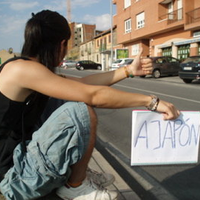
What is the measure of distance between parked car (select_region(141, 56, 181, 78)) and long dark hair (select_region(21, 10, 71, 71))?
1639 cm

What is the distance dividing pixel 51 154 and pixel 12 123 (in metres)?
0.41

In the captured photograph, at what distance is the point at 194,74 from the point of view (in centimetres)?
1270

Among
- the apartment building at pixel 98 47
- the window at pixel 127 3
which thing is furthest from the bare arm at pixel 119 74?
the apartment building at pixel 98 47

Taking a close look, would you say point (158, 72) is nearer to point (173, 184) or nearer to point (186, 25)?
point (186, 25)

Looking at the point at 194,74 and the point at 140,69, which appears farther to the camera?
the point at 194,74

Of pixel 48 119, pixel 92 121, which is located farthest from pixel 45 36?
pixel 92 121

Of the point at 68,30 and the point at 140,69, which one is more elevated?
the point at 68,30

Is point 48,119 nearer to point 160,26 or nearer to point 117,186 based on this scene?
point 117,186

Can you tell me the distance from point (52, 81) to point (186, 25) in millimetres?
22946

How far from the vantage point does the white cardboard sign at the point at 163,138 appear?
6.44 ft

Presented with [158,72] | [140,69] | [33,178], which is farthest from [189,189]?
[158,72]

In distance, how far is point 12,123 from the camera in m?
1.71

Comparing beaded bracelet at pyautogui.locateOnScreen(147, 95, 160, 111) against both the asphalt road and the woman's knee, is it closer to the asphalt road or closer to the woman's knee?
the woman's knee

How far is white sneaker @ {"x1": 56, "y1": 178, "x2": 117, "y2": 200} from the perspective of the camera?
1686 mm
